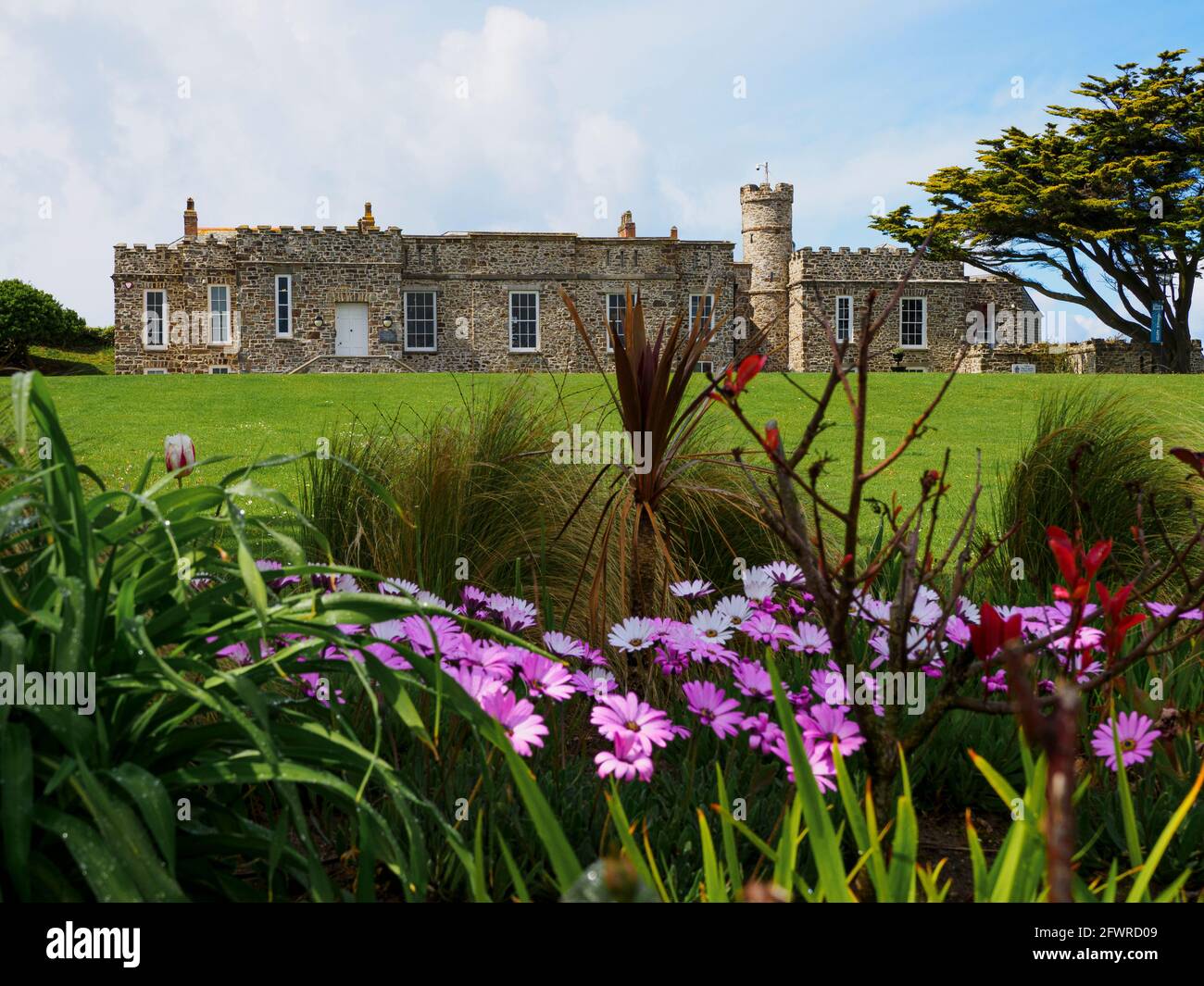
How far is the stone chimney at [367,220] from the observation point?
31.5 meters

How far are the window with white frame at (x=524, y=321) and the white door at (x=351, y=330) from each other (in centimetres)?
486

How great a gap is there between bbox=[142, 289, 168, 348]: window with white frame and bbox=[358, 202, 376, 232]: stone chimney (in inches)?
278

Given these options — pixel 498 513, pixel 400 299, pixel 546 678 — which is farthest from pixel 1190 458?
pixel 400 299

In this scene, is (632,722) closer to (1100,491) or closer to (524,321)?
(1100,491)

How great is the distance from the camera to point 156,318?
1265 inches

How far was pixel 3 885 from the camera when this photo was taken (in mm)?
1421

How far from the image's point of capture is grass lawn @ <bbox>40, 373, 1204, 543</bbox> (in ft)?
26.0

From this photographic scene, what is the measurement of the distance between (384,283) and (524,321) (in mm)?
4765

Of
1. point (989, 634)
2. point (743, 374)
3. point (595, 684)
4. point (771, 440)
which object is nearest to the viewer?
point (989, 634)

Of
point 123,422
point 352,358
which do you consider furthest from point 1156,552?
point 352,358

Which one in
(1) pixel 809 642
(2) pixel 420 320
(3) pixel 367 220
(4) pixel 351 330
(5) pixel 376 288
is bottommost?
(1) pixel 809 642

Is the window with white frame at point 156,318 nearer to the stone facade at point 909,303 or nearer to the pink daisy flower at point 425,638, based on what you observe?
the stone facade at point 909,303

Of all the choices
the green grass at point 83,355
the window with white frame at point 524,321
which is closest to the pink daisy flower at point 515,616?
the window with white frame at point 524,321

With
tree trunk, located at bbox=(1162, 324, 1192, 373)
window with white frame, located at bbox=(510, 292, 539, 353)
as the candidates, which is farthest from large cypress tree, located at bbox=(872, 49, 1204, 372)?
window with white frame, located at bbox=(510, 292, 539, 353)
